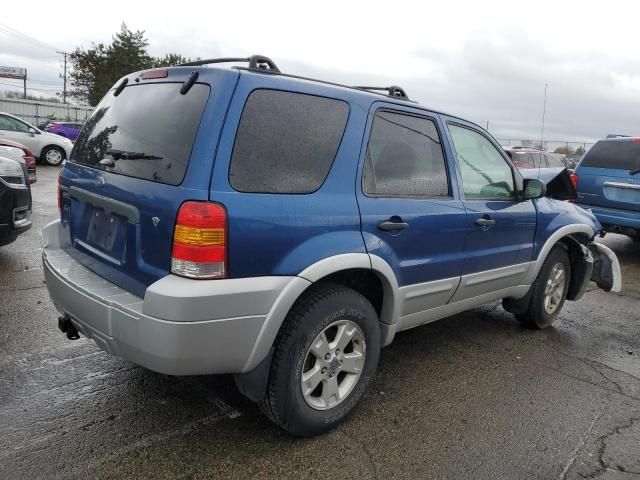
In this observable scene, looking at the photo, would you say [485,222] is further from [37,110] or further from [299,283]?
[37,110]

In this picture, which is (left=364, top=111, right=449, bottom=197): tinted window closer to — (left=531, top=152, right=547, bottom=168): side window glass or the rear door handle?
the rear door handle

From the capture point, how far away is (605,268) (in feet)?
17.0

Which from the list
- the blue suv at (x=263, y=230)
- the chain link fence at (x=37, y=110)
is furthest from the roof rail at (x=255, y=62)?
the chain link fence at (x=37, y=110)

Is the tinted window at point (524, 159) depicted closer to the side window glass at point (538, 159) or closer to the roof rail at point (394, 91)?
the side window glass at point (538, 159)

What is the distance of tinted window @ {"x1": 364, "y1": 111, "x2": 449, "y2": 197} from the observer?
10.1 feet

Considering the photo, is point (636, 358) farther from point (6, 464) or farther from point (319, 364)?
point (6, 464)

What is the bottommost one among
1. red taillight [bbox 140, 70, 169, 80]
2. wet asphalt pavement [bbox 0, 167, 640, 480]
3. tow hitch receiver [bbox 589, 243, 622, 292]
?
wet asphalt pavement [bbox 0, 167, 640, 480]

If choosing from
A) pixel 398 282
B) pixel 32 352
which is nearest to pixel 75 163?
pixel 32 352

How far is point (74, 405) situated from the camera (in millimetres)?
3029

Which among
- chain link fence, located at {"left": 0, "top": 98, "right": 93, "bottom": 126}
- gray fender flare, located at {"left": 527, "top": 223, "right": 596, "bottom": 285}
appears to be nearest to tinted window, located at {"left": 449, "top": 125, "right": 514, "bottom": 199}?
gray fender flare, located at {"left": 527, "top": 223, "right": 596, "bottom": 285}

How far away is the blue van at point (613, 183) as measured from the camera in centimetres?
789

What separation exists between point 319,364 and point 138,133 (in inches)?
62.2

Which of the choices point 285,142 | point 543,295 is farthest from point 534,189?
point 285,142

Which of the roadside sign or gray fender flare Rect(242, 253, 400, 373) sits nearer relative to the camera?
gray fender flare Rect(242, 253, 400, 373)
